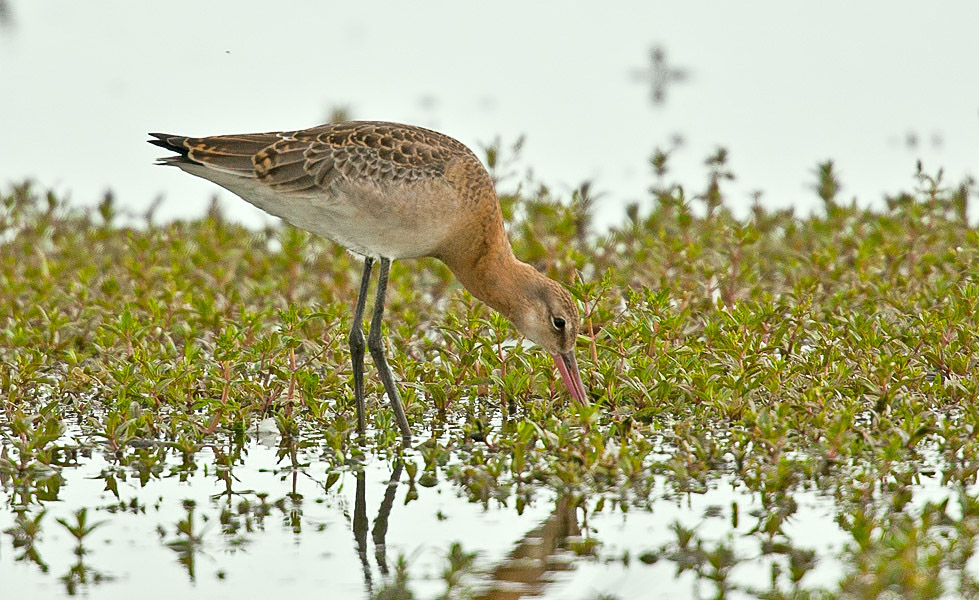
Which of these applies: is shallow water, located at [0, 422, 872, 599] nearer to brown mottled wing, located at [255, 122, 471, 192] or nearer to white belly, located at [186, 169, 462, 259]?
white belly, located at [186, 169, 462, 259]

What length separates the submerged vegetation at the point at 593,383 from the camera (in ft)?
15.6

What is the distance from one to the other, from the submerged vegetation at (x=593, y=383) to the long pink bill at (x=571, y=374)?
0.38 ft

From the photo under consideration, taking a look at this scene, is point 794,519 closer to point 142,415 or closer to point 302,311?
point 142,415

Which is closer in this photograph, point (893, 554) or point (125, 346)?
point (893, 554)

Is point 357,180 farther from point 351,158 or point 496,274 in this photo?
point 496,274

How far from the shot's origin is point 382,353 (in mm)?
6457

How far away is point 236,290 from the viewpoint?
27.3 ft

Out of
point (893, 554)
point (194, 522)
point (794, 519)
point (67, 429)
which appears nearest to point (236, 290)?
point (67, 429)

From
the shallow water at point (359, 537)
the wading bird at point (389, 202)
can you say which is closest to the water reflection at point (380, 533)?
the shallow water at point (359, 537)

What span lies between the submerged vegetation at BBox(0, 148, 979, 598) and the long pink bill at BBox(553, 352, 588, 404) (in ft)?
0.38

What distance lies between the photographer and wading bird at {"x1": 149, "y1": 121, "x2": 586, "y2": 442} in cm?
618

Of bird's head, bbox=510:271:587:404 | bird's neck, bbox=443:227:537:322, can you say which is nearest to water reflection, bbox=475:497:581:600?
bird's head, bbox=510:271:587:404

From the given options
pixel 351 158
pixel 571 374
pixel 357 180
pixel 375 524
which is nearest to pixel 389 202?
pixel 357 180

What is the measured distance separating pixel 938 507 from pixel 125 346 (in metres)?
4.32
